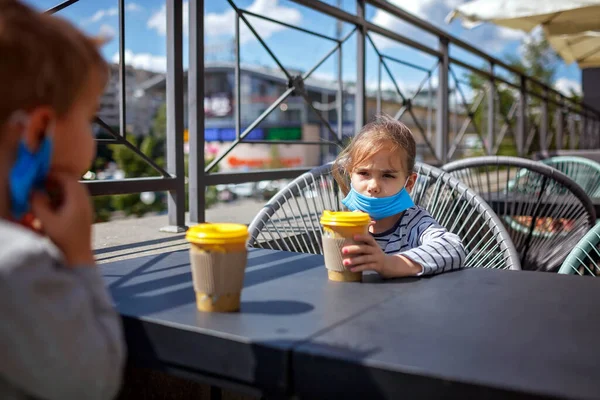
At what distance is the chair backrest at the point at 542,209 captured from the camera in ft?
6.99

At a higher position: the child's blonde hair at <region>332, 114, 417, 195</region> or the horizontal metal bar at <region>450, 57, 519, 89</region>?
the horizontal metal bar at <region>450, 57, 519, 89</region>

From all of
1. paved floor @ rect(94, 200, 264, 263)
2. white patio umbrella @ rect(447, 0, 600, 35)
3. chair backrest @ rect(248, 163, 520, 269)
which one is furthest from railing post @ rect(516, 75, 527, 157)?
chair backrest @ rect(248, 163, 520, 269)

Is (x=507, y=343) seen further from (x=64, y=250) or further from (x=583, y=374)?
(x=64, y=250)

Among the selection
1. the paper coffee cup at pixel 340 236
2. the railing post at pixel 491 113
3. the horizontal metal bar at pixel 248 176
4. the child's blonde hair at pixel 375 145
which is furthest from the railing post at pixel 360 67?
the railing post at pixel 491 113

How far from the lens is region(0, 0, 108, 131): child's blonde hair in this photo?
1.99 ft

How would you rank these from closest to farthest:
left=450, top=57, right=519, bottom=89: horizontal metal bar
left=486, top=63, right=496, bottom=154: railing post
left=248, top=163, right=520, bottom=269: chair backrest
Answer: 1. left=248, top=163, right=520, bottom=269: chair backrest
2. left=450, top=57, right=519, bottom=89: horizontal metal bar
3. left=486, top=63, right=496, bottom=154: railing post

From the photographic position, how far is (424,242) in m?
1.29

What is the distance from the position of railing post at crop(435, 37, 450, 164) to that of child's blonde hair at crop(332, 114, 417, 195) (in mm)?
3042

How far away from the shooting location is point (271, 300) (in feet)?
3.17

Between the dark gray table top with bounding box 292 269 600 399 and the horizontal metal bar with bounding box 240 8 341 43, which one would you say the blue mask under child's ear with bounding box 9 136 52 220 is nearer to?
the dark gray table top with bounding box 292 269 600 399

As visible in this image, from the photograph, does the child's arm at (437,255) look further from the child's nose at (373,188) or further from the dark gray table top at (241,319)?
the child's nose at (373,188)

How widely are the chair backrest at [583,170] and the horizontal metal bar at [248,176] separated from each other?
1.55 metres

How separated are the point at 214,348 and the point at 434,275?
52cm

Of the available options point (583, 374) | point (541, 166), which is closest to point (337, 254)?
point (583, 374)
